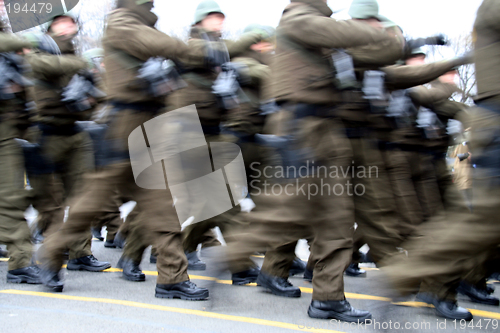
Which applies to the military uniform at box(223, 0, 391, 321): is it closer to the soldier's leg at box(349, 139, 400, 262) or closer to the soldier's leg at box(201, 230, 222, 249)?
the soldier's leg at box(349, 139, 400, 262)

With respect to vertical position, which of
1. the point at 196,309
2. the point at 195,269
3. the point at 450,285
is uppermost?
the point at 450,285

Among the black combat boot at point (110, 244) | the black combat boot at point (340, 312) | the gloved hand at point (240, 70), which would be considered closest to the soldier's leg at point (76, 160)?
the black combat boot at point (110, 244)

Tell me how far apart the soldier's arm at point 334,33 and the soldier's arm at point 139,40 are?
3.36ft

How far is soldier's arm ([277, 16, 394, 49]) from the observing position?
9.78 feet

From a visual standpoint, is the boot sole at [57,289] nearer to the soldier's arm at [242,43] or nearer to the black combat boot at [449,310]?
the soldier's arm at [242,43]

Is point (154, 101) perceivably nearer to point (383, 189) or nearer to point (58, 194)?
point (383, 189)

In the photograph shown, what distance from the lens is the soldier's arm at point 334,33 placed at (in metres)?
2.98

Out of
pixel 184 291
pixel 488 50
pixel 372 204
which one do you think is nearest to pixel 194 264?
pixel 184 291

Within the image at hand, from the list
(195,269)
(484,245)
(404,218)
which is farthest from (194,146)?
(484,245)

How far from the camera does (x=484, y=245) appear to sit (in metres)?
2.38

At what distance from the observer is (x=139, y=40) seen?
11.7 ft

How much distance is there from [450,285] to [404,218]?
39.9 inches

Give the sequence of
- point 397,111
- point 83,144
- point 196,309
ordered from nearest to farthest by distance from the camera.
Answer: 1. point 196,309
2. point 397,111
3. point 83,144

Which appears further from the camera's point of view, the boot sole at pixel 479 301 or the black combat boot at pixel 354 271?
the black combat boot at pixel 354 271
